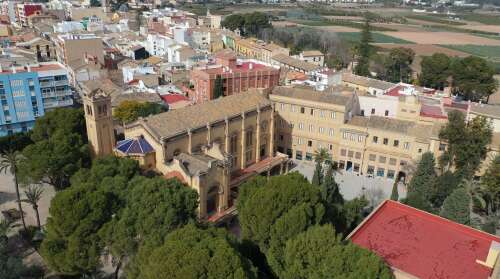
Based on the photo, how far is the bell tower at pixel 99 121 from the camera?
4084cm

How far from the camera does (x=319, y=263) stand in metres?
24.8

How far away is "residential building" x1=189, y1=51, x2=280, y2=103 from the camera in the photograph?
72.1 m

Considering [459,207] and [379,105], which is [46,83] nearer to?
[379,105]

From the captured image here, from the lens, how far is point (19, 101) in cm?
5841

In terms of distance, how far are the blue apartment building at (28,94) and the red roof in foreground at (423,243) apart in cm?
4996

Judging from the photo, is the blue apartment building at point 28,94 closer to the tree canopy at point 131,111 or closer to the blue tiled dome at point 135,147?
the tree canopy at point 131,111

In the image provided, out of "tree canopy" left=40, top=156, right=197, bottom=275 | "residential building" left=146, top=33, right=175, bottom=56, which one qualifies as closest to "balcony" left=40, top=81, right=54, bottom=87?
"tree canopy" left=40, top=156, right=197, bottom=275

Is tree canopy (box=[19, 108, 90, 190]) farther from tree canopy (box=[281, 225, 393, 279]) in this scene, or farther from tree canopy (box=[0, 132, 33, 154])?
tree canopy (box=[281, 225, 393, 279])

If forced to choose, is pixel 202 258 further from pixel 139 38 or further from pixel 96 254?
pixel 139 38

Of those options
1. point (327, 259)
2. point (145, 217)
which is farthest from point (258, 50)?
point (327, 259)

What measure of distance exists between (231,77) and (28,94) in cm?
3261

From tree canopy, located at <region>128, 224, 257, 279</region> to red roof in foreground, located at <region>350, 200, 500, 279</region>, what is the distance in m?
9.41

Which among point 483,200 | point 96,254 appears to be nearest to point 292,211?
A: point 96,254

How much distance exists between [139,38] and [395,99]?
81.5 metres
